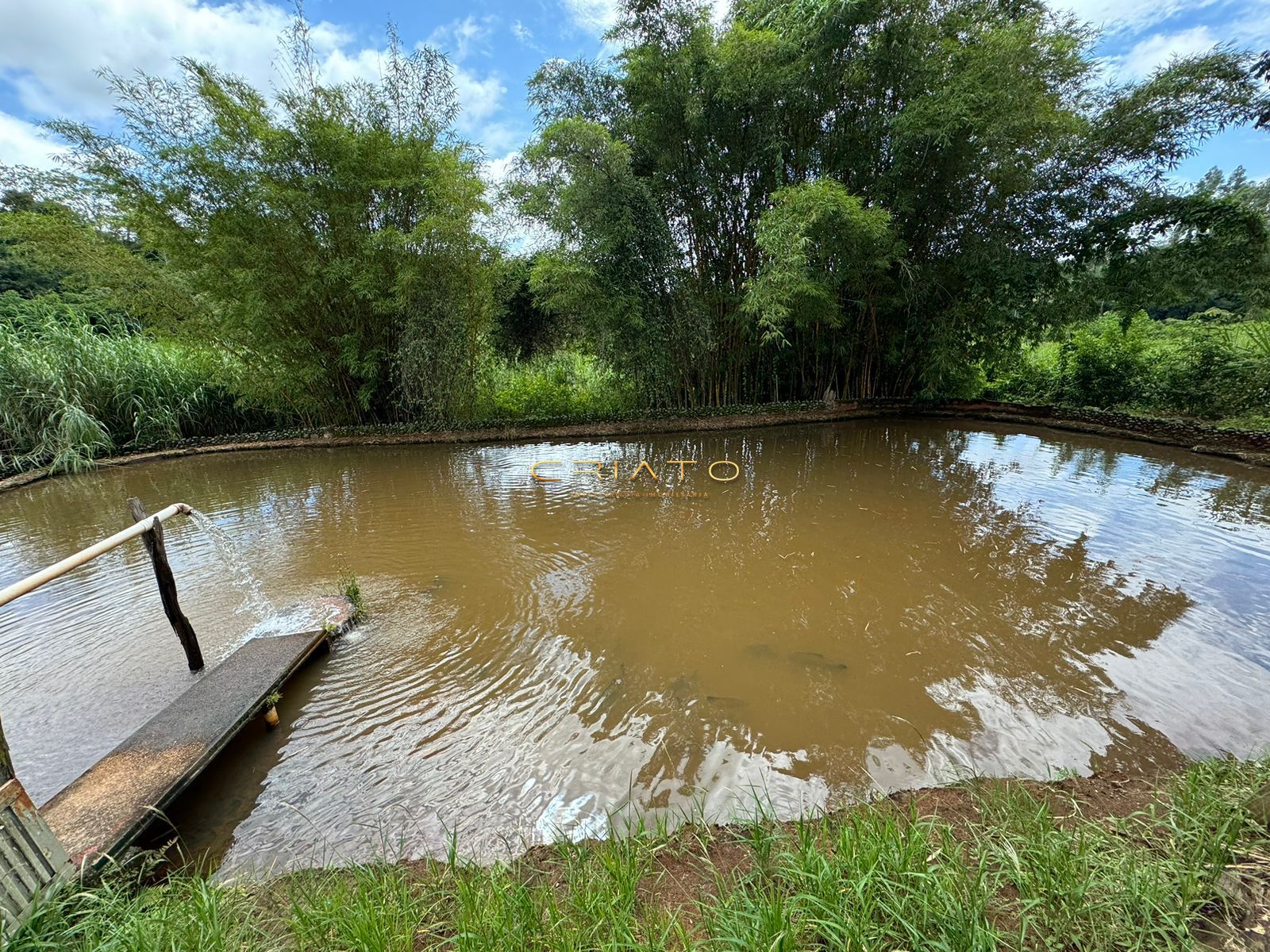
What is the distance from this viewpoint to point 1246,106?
5.61 meters

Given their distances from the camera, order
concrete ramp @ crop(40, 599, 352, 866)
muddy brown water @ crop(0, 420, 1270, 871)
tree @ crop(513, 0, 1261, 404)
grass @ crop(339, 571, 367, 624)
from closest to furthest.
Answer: concrete ramp @ crop(40, 599, 352, 866), muddy brown water @ crop(0, 420, 1270, 871), grass @ crop(339, 571, 367, 624), tree @ crop(513, 0, 1261, 404)

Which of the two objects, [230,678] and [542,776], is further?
[230,678]

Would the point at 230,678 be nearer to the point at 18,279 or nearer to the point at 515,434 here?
the point at 515,434

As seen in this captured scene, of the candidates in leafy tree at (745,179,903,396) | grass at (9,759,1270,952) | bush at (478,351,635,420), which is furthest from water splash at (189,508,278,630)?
leafy tree at (745,179,903,396)

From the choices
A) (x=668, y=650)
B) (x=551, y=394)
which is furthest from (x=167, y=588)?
(x=551, y=394)

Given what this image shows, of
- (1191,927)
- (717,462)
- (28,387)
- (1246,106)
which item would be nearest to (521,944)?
(1191,927)

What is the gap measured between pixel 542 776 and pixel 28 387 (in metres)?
11.1

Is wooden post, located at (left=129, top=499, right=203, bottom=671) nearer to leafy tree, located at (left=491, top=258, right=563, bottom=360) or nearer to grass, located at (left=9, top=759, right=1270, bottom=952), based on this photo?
grass, located at (left=9, top=759, right=1270, bottom=952)

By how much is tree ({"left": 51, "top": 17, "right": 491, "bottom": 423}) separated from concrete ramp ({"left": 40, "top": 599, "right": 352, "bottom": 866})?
20.8 ft

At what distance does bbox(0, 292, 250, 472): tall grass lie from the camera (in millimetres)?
7648

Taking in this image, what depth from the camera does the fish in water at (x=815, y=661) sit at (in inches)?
102

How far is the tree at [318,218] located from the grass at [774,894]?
7.69 meters

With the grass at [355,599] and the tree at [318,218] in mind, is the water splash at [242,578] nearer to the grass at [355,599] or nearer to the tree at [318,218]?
the grass at [355,599]

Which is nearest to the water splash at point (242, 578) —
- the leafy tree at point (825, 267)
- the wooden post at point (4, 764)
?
the wooden post at point (4, 764)
